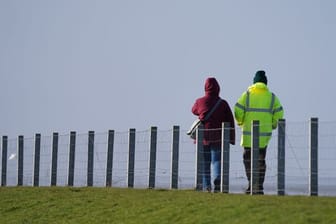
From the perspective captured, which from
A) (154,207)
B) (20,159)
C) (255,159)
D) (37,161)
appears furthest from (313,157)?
(20,159)

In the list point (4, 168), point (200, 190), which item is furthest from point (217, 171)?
point (4, 168)

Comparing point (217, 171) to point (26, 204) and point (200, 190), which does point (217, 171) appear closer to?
point (200, 190)

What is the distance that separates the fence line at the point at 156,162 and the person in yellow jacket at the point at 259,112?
0.28m

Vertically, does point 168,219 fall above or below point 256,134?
below

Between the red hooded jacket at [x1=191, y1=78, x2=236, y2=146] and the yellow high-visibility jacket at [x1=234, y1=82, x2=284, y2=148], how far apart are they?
93cm

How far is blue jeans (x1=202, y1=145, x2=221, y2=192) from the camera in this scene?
2391 centimetres

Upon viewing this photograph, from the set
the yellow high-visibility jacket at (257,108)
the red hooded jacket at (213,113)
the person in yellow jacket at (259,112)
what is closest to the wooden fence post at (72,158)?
the red hooded jacket at (213,113)

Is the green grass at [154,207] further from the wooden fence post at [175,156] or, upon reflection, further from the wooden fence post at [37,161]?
the wooden fence post at [37,161]

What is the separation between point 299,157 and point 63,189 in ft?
25.7

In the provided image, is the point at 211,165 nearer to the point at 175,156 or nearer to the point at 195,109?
the point at 195,109

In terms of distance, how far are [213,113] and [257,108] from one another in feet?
4.77

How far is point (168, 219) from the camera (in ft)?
66.0

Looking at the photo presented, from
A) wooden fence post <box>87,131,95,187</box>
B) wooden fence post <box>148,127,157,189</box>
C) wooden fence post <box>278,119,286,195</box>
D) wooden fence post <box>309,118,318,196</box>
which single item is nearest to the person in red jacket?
wooden fence post <box>278,119,286,195</box>

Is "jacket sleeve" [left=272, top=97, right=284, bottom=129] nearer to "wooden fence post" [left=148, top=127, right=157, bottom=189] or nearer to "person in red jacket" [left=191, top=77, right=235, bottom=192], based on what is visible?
"person in red jacket" [left=191, top=77, right=235, bottom=192]
